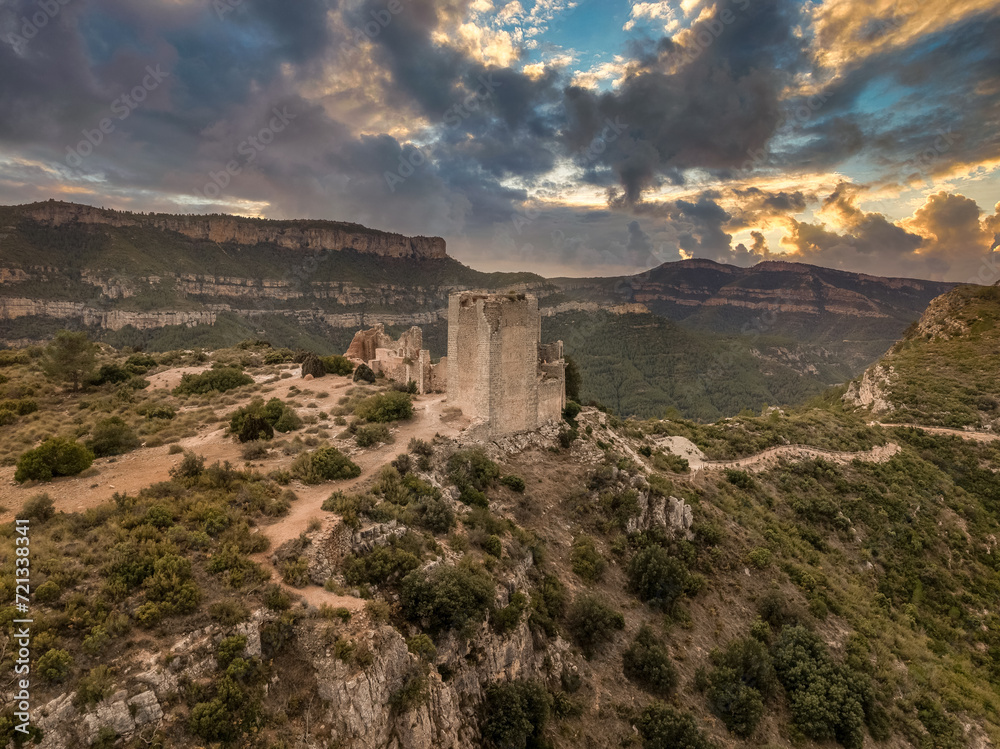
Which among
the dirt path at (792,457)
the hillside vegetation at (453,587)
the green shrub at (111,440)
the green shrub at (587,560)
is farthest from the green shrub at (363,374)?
the dirt path at (792,457)

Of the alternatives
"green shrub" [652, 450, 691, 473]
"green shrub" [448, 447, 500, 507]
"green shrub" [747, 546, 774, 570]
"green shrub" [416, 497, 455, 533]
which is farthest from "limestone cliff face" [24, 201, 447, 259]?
"green shrub" [747, 546, 774, 570]

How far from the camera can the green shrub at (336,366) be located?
35938 millimetres

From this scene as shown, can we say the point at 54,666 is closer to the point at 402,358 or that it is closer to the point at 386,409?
the point at 386,409

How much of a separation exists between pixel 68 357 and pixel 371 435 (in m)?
20.4

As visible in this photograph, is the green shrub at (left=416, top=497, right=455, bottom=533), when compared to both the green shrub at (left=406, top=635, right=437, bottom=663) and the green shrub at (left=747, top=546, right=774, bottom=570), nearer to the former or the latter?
the green shrub at (left=406, top=635, right=437, bottom=663)

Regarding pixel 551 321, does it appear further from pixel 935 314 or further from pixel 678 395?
pixel 935 314

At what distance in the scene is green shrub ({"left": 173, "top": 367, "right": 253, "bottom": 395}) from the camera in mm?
30359

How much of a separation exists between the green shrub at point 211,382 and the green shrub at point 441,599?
77.0ft

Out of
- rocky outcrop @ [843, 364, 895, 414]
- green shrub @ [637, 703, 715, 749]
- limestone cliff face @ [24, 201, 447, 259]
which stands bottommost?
green shrub @ [637, 703, 715, 749]

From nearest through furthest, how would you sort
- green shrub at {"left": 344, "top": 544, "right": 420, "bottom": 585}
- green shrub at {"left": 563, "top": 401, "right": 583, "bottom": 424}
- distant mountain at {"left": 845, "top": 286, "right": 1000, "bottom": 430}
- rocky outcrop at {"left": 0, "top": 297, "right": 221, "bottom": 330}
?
green shrub at {"left": 344, "top": 544, "right": 420, "bottom": 585} → green shrub at {"left": 563, "top": 401, "right": 583, "bottom": 424} → distant mountain at {"left": 845, "top": 286, "right": 1000, "bottom": 430} → rocky outcrop at {"left": 0, "top": 297, "right": 221, "bottom": 330}

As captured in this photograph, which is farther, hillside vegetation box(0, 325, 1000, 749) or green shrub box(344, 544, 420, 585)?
green shrub box(344, 544, 420, 585)

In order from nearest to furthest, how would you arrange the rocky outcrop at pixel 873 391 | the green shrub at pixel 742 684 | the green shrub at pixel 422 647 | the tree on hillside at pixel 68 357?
the green shrub at pixel 422 647 < the green shrub at pixel 742 684 < the tree on hillside at pixel 68 357 < the rocky outcrop at pixel 873 391

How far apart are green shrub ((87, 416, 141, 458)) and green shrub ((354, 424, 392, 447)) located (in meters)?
9.06

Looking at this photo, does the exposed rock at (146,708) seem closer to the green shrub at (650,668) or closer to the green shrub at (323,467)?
the green shrub at (323,467)
